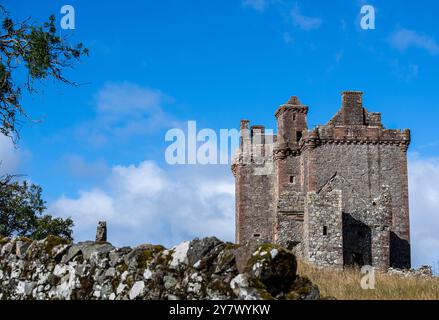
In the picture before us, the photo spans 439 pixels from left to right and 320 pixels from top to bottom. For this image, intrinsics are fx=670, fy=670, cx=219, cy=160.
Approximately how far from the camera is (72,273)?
38.5 feet

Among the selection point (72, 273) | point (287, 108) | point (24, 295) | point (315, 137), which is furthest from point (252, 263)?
point (287, 108)

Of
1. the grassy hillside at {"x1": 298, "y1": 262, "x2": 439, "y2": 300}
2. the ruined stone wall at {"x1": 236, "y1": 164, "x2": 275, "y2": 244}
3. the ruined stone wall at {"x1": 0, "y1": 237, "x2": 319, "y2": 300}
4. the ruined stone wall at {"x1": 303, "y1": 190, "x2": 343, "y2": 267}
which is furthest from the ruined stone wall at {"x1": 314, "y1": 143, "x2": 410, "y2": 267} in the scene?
the ruined stone wall at {"x1": 0, "y1": 237, "x2": 319, "y2": 300}

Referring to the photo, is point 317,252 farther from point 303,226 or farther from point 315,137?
point 315,137

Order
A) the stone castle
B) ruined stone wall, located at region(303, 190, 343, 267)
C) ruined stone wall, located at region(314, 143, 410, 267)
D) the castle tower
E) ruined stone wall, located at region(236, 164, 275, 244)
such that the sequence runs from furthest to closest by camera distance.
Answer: ruined stone wall, located at region(236, 164, 275, 244) < the castle tower < ruined stone wall, located at region(314, 143, 410, 267) < the stone castle < ruined stone wall, located at region(303, 190, 343, 267)

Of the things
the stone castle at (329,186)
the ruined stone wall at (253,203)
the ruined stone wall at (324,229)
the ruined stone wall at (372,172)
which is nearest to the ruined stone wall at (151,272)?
the stone castle at (329,186)

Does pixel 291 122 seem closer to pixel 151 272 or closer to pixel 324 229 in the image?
pixel 324 229

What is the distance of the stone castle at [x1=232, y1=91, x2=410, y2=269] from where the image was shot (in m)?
39.6

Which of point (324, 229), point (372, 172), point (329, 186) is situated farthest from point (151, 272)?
point (372, 172)

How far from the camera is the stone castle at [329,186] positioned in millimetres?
39594

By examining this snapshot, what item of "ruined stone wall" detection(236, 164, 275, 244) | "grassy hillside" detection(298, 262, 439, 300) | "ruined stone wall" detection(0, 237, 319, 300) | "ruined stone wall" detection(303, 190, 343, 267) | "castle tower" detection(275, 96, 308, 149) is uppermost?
"castle tower" detection(275, 96, 308, 149)

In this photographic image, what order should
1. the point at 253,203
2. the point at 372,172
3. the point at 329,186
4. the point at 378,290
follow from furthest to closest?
the point at 253,203 < the point at 372,172 < the point at 329,186 < the point at 378,290

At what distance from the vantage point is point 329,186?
168 ft

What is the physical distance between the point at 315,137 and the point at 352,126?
315 cm

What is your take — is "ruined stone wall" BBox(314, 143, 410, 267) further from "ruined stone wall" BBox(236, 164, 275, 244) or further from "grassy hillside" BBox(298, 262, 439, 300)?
"grassy hillside" BBox(298, 262, 439, 300)
